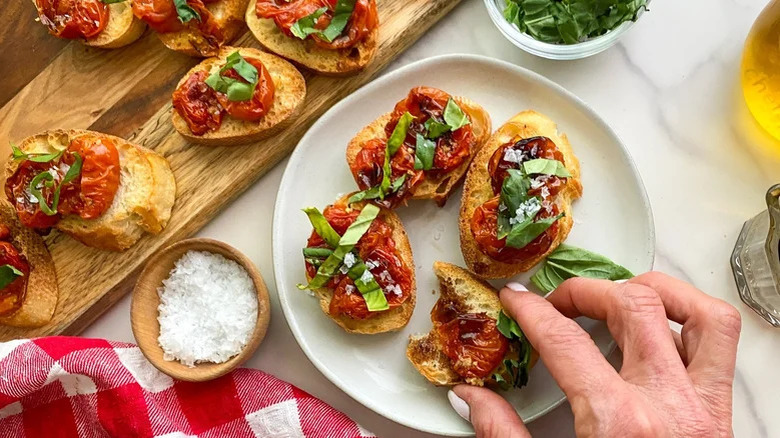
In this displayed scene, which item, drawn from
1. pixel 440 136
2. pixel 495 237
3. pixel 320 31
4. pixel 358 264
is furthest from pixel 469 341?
pixel 320 31

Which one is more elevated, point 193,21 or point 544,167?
point 193,21

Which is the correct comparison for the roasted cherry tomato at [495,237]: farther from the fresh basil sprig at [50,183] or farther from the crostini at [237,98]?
the fresh basil sprig at [50,183]

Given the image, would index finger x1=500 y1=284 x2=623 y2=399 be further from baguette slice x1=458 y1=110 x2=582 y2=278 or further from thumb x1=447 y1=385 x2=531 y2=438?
thumb x1=447 y1=385 x2=531 y2=438

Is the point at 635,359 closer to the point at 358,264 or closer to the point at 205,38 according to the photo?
the point at 358,264

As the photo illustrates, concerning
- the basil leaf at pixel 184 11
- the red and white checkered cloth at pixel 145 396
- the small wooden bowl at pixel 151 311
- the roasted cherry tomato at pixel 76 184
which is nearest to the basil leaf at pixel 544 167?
the small wooden bowl at pixel 151 311

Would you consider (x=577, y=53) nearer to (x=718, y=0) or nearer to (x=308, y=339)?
(x=718, y=0)

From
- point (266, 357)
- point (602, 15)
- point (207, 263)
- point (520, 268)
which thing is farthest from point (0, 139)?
point (602, 15)
